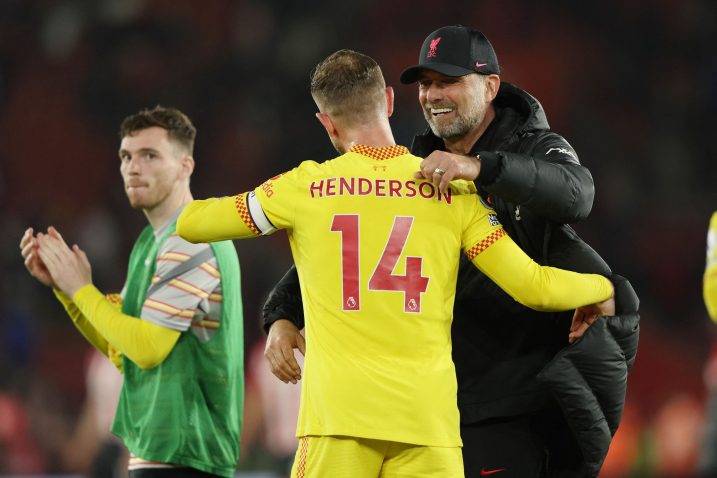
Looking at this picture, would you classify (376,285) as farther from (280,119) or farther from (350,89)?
(280,119)

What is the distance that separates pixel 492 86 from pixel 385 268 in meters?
1.11

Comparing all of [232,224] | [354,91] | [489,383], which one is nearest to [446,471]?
[489,383]

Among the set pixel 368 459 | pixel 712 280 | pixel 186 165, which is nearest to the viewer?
pixel 712 280

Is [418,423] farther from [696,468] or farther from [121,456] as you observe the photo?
[696,468]

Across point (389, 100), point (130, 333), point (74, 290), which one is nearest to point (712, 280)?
point (389, 100)

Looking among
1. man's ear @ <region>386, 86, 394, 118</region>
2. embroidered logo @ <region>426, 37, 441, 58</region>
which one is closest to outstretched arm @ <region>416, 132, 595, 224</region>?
man's ear @ <region>386, 86, 394, 118</region>

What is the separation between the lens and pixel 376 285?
308cm

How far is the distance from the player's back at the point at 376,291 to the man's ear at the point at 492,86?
0.83m

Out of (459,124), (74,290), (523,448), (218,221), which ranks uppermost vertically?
(459,124)

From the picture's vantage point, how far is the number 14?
10.1 feet

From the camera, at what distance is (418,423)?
10.00 ft

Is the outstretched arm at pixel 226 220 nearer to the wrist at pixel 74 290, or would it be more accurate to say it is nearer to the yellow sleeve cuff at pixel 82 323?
the wrist at pixel 74 290

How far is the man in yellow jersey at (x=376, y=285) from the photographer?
304cm

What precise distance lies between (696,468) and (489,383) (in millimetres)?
6143
